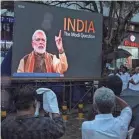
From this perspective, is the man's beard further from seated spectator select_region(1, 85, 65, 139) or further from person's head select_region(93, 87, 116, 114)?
seated spectator select_region(1, 85, 65, 139)

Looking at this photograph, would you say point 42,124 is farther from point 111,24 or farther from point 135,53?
point 135,53

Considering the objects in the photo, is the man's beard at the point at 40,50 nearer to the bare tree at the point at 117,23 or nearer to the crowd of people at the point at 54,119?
the bare tree at the point at 117,23

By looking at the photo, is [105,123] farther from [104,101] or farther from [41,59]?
[41,59]

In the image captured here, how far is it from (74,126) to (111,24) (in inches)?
313

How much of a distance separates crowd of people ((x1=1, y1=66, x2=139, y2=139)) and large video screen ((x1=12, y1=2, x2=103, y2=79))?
848cm

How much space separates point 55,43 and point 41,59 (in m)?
0.80

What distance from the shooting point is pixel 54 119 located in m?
3.37

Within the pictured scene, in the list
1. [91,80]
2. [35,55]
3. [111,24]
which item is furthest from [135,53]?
[35,55]

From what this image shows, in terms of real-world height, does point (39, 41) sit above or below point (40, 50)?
above

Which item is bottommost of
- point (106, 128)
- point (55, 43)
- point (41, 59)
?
point (106, 128)

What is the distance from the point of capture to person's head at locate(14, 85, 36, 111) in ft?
10.4

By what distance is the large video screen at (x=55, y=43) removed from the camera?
1247 cm

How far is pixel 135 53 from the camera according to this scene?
31.6 metres

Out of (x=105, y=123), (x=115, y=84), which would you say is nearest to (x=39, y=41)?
(x=115, y=84)
